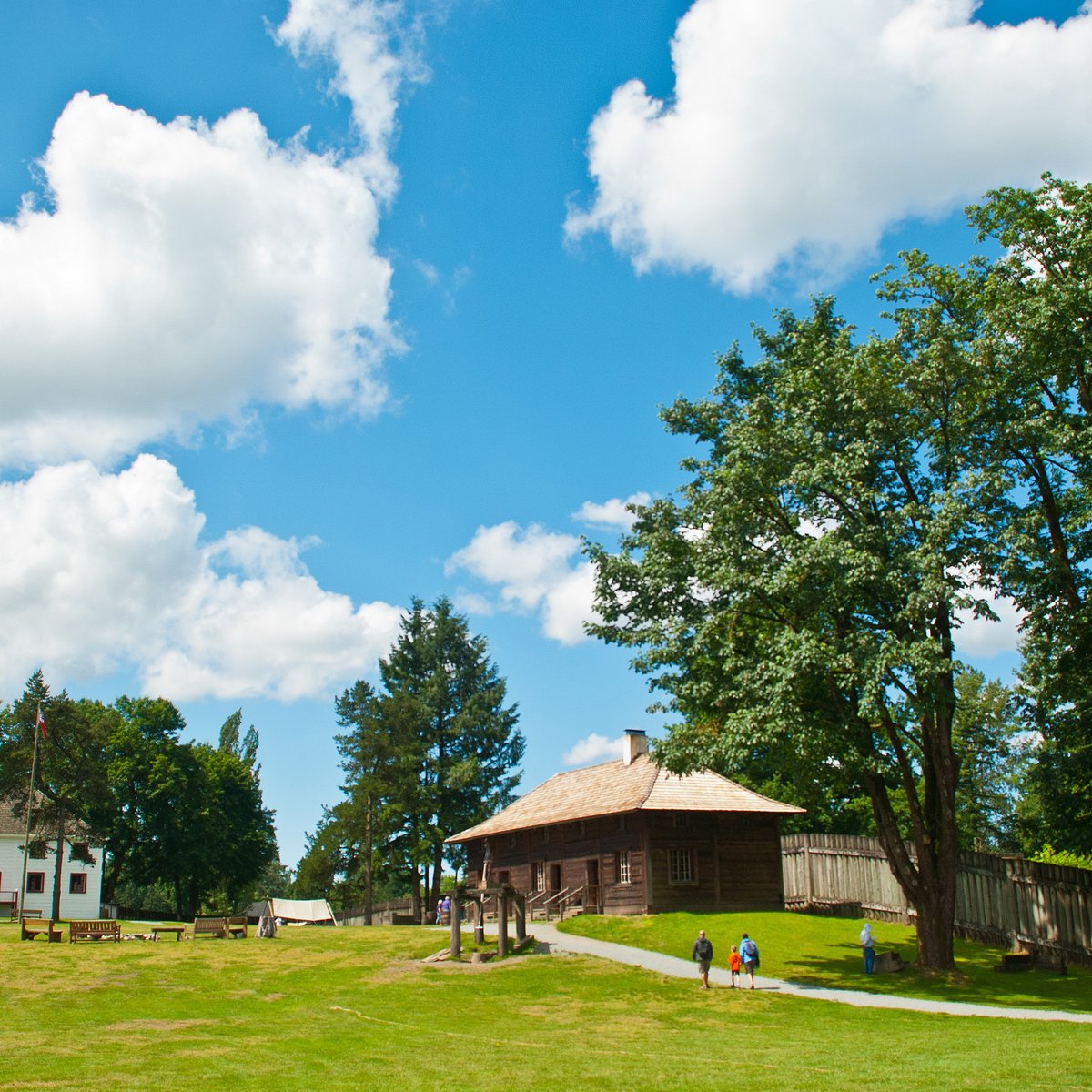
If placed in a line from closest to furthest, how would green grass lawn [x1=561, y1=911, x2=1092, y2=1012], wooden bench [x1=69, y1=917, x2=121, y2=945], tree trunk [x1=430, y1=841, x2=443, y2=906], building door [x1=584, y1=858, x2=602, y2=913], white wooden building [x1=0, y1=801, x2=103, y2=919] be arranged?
green grass lawn [x1=561, y1=911, x2=1092, y2=1012]
wooden bench [x1=69, y1=917, x2=121, y2=945]
building door [x1=584, y1=858, x2=602, y2=913]
tree trunk [x1=430, y1=841, x2=443, y2=906]
white wooden building [x1=0, y1=801, x2=103, y2=919]

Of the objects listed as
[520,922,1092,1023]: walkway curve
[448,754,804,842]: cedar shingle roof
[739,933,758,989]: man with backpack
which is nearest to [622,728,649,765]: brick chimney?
[448,754,804,842]: cedar shingle roof

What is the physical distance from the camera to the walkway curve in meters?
22.9

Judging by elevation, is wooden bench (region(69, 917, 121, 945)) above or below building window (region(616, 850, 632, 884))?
below

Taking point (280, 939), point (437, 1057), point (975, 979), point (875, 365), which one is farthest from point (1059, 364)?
point (280, 939)

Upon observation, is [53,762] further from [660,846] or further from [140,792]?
[660,846]

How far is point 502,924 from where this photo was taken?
32250 millimetres

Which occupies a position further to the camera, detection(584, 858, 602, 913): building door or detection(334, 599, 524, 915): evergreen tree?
detection(334, 599, 524, 915): evergreen tree

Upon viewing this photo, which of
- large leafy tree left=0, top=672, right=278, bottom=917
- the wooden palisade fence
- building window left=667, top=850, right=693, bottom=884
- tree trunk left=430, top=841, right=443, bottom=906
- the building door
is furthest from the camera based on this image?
tree trunk left=430, top=841, right=443, bottom=906

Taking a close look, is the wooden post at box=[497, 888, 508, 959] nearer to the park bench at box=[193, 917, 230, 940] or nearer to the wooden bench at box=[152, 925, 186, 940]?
the park bench at box=[193, 917, 230, 940]

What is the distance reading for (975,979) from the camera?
93.1ft

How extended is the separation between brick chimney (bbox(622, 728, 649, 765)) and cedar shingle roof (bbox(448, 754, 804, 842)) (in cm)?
25

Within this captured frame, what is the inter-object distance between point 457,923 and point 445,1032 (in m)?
11.8

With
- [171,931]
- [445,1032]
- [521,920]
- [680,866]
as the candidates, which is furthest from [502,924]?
[171,931]

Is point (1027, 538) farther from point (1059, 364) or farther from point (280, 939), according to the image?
point (280, 939)
